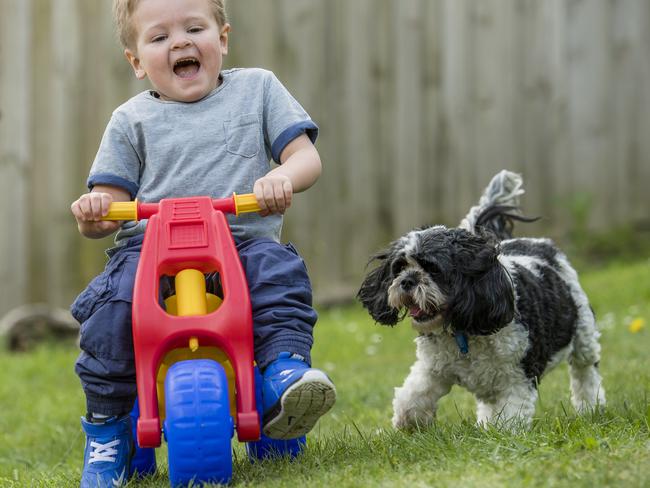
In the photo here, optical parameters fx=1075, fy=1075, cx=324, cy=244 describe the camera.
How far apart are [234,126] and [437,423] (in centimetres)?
127

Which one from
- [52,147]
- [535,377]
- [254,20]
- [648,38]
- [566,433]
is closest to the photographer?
[566,433]

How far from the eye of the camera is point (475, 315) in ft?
12.6

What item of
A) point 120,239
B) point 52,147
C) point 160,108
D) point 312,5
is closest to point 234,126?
point 160,108

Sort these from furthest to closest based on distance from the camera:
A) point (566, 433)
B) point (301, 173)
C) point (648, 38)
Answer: point (648, 38) < point (301, 173) < point (566, 433)

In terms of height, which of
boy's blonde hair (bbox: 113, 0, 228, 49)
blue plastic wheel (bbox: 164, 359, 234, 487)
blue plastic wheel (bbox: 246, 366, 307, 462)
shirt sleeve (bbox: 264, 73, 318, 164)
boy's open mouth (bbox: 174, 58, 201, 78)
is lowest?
blue plastic wheel (bbox: 246, 366, 307, 462)

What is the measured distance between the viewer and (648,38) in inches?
396

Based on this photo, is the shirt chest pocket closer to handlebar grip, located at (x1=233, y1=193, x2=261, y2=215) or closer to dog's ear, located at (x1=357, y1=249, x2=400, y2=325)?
handlebar grip, located at (x1=233, y1=193, x2=261, y2=215)

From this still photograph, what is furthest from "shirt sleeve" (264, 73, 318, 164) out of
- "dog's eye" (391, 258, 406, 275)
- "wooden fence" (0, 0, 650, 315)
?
"wooden fence" (0, 0, 650, 315)

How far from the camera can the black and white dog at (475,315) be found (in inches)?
152

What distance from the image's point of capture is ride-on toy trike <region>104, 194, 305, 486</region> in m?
3.04

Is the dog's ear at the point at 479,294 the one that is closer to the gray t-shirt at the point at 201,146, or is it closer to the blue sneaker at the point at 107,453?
the gray t-shirt at the point at 201,146

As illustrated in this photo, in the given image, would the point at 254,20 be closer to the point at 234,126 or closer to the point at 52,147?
the point at 52,147

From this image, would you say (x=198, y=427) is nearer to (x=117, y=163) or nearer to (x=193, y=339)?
(x=193, y=339)

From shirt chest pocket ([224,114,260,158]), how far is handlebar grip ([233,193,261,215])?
0.35m
